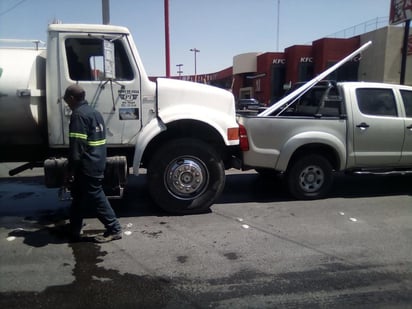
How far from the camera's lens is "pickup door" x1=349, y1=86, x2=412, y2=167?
659 cm

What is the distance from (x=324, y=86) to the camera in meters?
7.19

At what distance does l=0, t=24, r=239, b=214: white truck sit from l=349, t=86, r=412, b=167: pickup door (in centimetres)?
222

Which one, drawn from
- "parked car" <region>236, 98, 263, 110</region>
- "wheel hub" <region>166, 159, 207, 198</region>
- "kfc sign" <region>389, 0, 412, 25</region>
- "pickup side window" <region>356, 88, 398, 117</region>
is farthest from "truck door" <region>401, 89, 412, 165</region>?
"kfc sign" <region>389, 0, 412, 25</region>

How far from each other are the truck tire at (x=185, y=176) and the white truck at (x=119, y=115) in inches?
0.6

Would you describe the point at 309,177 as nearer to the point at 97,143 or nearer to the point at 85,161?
the point at 97,143

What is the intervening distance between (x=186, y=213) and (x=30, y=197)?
2.82m

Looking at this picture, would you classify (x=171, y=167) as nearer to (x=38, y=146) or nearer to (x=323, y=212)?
(x=38, y=146)

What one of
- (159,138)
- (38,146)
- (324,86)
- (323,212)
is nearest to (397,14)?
(324,86)

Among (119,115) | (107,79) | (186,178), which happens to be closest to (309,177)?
(186,178)

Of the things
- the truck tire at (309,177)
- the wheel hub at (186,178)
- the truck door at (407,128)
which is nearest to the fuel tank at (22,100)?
the wheel hub at (186,178)

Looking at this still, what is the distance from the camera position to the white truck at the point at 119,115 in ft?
17.1

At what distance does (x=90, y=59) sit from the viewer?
5.41m

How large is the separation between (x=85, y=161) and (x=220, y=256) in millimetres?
1839

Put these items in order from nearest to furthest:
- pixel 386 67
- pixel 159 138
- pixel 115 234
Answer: pixel 115 234 → pixel 159 138 → pixel 386 67
